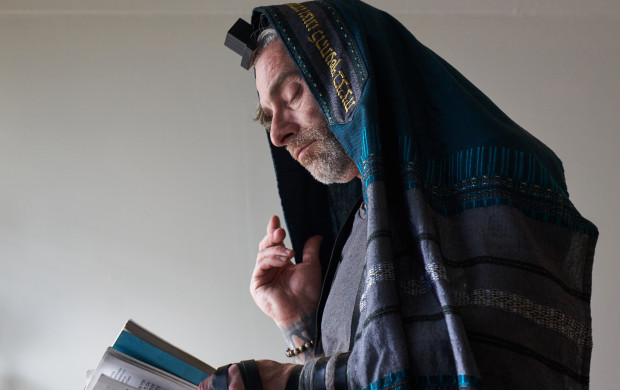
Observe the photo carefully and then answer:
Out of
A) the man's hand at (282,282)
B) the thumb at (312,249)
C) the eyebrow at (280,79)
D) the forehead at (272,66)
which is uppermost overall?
the forehead at (272,66)

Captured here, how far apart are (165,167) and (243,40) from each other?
118 cm

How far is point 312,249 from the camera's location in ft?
4.91

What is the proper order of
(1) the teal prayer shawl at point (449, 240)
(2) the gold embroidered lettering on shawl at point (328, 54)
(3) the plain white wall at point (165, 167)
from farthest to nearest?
(3) the plain white wall at point (165, 167), (2) the gold embroidered lettering on shawl at point (328, 54), (1) the teal prayer shawl at point (449, 240)

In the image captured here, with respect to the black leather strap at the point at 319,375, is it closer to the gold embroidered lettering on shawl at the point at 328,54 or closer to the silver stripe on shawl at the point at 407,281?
the silver stripe on shawl at the point at 407,281

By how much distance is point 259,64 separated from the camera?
4.47ft

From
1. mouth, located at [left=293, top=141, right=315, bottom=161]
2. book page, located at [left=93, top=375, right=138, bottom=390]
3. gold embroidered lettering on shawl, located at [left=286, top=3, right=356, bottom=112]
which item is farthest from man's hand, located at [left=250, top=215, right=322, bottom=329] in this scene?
book page, located at [left=93, top=375, right=138, bottom=390]

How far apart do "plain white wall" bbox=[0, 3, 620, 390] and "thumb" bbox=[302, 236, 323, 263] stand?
0.88 m

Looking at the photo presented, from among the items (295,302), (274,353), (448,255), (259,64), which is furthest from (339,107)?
(274,353)

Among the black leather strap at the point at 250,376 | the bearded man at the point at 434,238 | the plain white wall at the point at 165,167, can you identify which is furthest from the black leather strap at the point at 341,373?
the plain white wall at the point at 165,167

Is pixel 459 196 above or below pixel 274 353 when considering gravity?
below

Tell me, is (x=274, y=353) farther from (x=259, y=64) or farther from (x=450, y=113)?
(x=450, y=113)

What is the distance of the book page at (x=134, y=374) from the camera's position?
84 cm

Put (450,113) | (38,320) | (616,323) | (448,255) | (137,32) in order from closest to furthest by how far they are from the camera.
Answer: (448,255) → (450,113) → (616,323) → (38,320) → (137,32)

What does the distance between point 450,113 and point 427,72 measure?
0.11 metres
